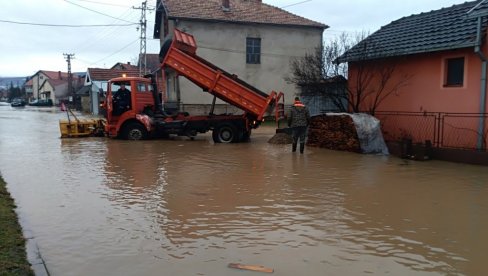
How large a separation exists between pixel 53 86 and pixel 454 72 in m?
103

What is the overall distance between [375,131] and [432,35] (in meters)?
3.64

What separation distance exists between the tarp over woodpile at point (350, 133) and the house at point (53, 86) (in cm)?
8381

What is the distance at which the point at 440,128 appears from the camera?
14547mm

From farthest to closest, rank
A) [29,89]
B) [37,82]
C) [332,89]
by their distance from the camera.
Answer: [29,89] → [37,82] → [332,89]

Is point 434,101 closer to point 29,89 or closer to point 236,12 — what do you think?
point 236,12

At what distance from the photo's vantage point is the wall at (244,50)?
1227 inches

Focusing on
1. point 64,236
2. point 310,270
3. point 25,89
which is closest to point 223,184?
point 64,236

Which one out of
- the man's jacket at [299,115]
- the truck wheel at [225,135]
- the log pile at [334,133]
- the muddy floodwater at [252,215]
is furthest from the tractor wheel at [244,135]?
the muddy floodwater at [252,215]

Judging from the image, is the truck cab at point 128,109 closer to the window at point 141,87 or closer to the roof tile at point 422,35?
the window at point 141,87

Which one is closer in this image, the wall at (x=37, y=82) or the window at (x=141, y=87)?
the window at (x=141, y=87)

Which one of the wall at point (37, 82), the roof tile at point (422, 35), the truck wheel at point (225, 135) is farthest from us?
the wall at point (37, 82)

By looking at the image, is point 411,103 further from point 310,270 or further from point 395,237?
point 310,270

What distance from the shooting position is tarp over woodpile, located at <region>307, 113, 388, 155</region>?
14.9 meters

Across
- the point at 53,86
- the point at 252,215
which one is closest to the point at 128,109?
the point at 252,215
